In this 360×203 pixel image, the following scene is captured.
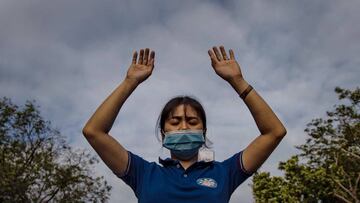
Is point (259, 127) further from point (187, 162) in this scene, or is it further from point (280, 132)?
point (187, 162)

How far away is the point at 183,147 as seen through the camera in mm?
3016

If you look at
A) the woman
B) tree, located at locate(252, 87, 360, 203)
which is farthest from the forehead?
tree, located at locate(252, 87, 360, 203)

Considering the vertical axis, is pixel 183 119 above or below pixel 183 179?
above

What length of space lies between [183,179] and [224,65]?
79cm

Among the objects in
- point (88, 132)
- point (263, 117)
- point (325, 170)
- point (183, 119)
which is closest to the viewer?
point (88, 132)

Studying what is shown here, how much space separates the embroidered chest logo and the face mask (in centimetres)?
26

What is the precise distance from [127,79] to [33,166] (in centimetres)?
2581

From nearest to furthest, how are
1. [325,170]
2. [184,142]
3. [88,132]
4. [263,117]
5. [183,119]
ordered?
1. [88,132]
2. [263,117]
3. [184,142]
4. [183,119]
5. [325,170]

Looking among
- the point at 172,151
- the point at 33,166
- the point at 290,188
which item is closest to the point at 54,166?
the point at 33,166

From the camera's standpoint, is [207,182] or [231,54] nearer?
[207,182]

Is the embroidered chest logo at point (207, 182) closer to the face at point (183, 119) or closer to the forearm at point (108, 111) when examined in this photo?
the face at point (183, 119)

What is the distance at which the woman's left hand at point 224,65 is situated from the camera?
2.98 metres

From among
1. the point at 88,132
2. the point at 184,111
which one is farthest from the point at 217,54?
the point at 88,132

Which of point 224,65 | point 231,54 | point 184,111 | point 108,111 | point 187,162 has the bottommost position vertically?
point 187,162
